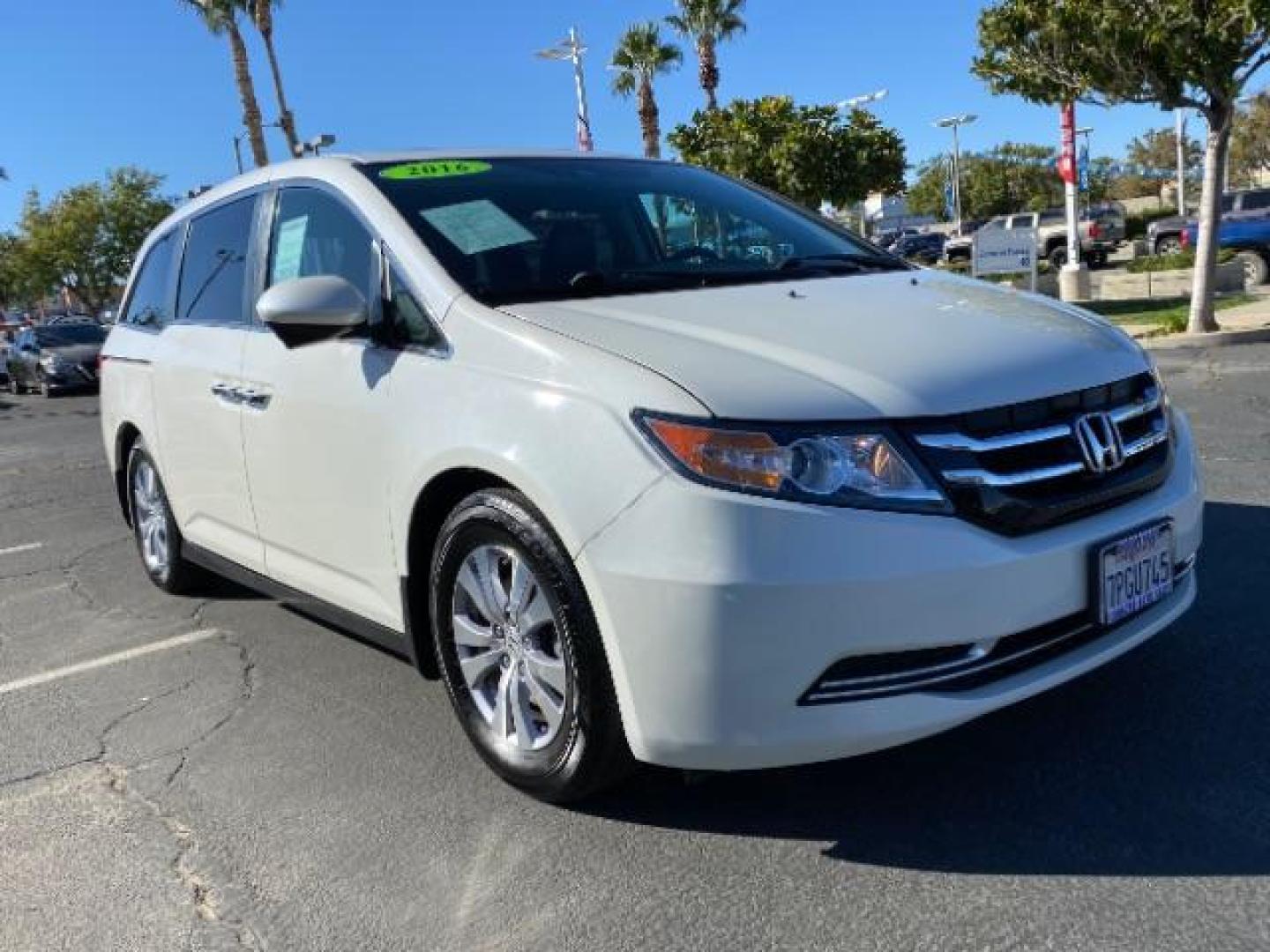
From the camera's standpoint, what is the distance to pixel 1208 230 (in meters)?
13.4

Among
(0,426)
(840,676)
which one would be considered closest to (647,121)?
(0,426)

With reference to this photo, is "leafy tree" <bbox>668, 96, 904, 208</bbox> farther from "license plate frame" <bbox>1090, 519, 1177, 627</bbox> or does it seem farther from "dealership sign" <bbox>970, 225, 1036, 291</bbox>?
"license plate frame" <bbox>1090, 519, 1177, 627</bbox>

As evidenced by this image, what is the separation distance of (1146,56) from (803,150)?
11.1m

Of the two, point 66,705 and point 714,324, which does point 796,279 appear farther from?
point 66,705

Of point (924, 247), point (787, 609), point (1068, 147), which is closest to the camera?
point (787, 609)

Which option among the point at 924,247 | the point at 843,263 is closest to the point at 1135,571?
the point at 843,263

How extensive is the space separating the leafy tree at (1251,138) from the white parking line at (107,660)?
206 ft

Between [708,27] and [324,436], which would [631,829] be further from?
[708,27]

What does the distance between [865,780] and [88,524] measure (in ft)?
20.3

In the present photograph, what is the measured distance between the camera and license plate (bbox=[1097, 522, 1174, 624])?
2703mm

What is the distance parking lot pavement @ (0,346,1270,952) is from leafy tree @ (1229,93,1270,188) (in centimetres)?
6288

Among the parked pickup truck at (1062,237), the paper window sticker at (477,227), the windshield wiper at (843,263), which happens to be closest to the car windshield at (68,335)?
the parked pickup truck at (1062,237)

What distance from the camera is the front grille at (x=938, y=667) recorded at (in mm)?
2492

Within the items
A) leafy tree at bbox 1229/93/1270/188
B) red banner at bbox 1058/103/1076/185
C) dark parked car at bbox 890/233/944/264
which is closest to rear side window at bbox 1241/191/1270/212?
red banner at bbox 1058/103/1076/185
